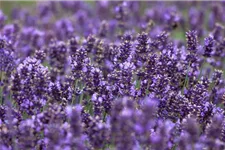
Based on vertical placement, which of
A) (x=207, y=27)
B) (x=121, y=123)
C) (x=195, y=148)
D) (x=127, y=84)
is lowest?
(x=195, y=148)

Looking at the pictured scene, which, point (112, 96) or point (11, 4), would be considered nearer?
point (112, 96)

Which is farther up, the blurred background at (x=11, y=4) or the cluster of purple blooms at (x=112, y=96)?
the blurred background at (x=11, y=4)

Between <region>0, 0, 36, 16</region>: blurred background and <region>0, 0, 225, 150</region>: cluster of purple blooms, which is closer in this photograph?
<region>0, 0, 225, 150</region>: cluster of purple blooms

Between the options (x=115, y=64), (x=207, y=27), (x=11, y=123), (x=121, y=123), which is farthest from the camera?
(x=207, y=27)

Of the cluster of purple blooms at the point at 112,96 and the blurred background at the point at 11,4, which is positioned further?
the blurred background at the point at 11,4

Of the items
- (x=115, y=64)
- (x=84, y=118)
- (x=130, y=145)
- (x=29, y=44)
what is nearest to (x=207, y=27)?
(x=29, y=44)

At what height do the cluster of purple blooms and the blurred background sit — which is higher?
the blurred background

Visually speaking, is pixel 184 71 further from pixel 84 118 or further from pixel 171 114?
pixel 84 118

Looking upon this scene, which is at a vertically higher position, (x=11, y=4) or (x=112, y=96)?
(x=11, y=4)
